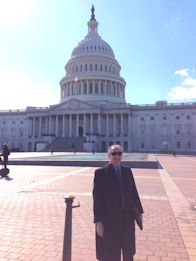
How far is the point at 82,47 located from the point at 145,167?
94042 millimetres

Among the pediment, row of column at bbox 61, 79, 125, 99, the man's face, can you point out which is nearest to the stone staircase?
the pediment

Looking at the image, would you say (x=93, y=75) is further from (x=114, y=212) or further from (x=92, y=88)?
(x=114, y=212)

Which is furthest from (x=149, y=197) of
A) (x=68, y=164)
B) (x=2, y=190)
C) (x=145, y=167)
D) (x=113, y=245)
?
(x=68, y=164)

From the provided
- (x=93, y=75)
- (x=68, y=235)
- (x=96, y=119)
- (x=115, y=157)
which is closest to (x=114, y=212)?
(x=115, y=157)

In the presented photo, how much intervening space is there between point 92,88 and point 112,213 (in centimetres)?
10096

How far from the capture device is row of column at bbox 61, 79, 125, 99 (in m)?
104

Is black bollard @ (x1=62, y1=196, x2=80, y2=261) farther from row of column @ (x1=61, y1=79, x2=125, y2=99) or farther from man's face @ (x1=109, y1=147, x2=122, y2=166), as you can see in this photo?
row of column @ (x1=61, y1=79, x2=125, y2=99)

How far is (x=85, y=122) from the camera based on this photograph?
93.7m

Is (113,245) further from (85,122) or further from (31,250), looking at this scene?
(85,122)

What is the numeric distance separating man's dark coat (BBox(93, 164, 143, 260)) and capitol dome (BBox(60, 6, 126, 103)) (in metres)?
95.9

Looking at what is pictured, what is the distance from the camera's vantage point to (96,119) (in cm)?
9581

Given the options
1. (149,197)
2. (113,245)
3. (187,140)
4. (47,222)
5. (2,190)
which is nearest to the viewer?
(113,245)

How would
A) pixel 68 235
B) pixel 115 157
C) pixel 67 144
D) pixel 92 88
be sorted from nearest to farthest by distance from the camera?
pixel 115 157 → pixel 68 235 → pixel 67 144 → pixel 92 88

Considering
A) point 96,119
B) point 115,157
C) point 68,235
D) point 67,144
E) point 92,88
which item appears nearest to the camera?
point 115,157
